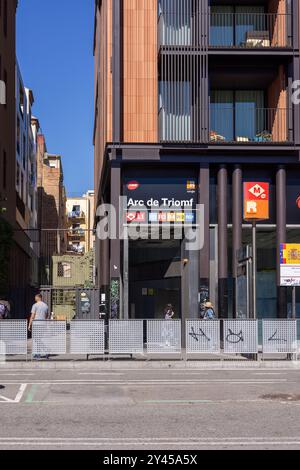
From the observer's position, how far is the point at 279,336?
20812mm

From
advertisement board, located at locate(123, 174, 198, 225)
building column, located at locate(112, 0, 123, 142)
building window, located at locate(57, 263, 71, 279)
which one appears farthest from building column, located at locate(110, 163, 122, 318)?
building window, located at locate(57, 263, 71, 279)

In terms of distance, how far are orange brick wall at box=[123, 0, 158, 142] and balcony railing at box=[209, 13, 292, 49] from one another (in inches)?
107

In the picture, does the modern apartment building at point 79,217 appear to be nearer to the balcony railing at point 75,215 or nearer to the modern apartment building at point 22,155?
the balcony railing at point 75,215

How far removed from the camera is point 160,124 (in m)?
29.4

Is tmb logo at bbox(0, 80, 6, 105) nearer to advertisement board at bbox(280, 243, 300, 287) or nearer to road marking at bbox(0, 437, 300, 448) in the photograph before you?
advertisement board at bbox(280, 243, 300, 287)

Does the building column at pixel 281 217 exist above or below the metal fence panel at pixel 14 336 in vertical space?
above

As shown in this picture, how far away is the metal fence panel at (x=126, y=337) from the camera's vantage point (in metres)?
20.3

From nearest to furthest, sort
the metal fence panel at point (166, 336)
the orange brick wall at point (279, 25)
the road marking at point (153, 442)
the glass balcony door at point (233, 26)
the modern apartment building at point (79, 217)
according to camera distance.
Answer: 1. the road marking at point (153, 442)
2. the metal fence panel at point (166, 336)
3. the orange brick wall at point (279, 25)
4. the glass balcony door at point (233, 26)
5. the modern apartment building at point (79, 217)

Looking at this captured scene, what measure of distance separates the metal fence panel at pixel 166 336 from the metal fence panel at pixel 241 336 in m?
1.29

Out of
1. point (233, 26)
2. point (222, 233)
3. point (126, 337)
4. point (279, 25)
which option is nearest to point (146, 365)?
point (126, 337)

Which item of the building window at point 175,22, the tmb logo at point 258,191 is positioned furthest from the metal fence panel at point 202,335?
the building window at point 175,22

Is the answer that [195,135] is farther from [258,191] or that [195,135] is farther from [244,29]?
[244,29]

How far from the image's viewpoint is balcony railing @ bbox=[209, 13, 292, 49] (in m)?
30.9
